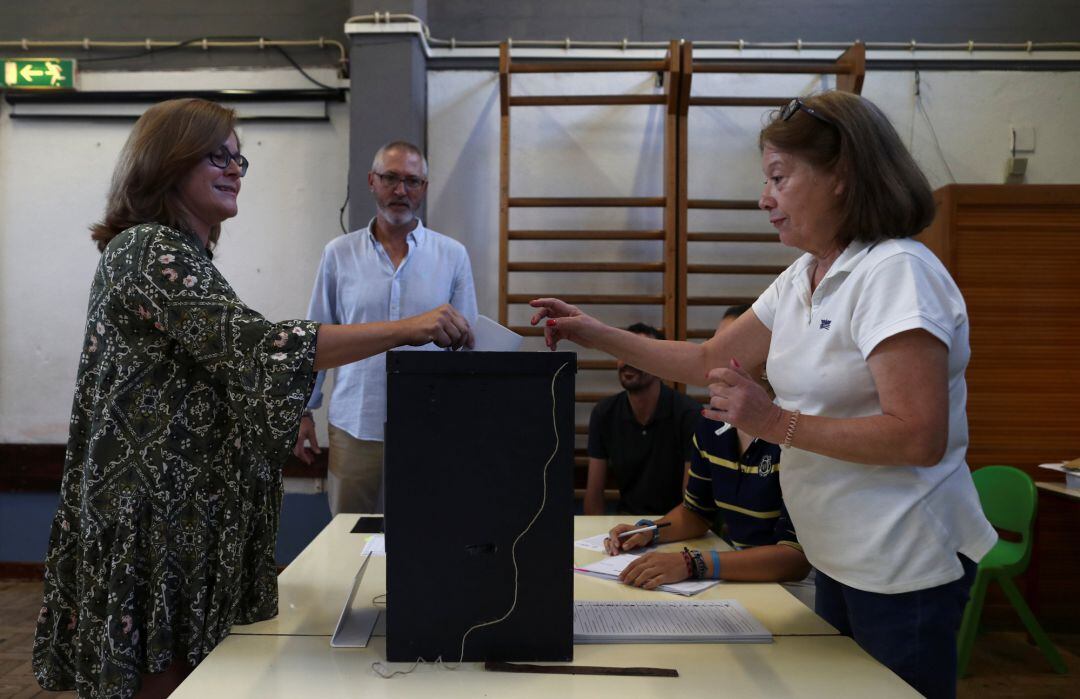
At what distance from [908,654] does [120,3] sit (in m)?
4.58

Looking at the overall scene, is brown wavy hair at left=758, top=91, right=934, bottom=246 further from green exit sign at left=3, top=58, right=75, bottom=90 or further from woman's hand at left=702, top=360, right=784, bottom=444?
green exit sign at left=3, top=58, right=75, bottom=90

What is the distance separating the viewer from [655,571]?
158cm

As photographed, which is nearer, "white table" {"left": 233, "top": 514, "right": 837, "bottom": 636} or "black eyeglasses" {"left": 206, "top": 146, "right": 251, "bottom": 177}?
"white table" {"left": 233, "top": 514, "right": 837, "bottom": 636}

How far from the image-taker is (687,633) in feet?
4.20

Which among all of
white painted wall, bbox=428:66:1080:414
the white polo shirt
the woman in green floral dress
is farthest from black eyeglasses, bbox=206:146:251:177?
white painted wall, bbox=428:66:1080:414

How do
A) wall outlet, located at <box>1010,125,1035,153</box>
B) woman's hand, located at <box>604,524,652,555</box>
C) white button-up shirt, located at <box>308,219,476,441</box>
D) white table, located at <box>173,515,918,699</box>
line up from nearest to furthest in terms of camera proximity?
white table, located at <box>173,515,918,699</box> → woman's hand, located at <box>604,524,652,555</box> → white button-up shirt, located at <box>308,219,476,441</box> → wall outlet, located at <box>1010,125,1035,153</box>

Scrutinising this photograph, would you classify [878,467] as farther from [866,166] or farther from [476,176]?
[476,176]

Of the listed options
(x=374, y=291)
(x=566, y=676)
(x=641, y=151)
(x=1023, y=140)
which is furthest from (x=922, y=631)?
(x=1023, y=140)

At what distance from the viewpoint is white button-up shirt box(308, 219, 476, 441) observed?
9.35 feet

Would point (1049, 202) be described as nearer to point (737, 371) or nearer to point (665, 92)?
point (665, 92)

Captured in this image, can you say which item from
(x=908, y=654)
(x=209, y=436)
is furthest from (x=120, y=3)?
(x=908, y=654)

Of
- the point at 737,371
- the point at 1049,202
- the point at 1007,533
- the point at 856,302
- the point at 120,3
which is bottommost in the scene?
the point at 1007,533

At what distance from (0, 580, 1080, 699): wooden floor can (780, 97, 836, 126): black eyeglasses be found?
2.47 metres

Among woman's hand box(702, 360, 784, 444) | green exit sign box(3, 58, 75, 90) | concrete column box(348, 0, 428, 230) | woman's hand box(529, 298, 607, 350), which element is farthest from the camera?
green exit sign box(3, 58, 75, 90)
